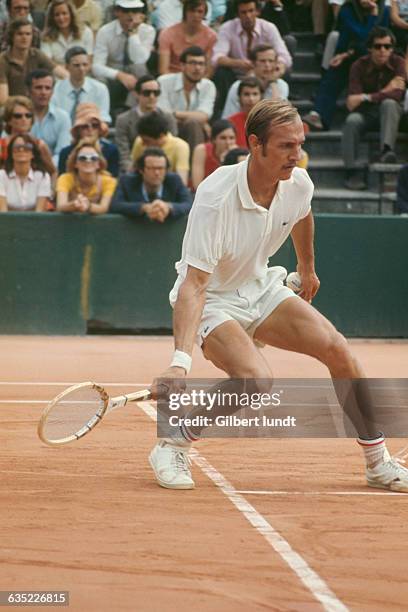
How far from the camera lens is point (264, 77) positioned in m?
15.2

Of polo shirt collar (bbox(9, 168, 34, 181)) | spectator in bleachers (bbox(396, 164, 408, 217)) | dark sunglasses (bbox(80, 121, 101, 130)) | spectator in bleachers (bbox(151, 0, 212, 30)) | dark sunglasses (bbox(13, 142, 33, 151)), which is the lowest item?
spectator in bleachers (bbox(396, 164, 408, 217))

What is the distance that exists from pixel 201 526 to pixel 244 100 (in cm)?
970

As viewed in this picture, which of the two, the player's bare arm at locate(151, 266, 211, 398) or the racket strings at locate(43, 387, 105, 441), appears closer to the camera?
the player's bare arm at locate(151, 266, 211, 398)

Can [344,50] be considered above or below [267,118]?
below

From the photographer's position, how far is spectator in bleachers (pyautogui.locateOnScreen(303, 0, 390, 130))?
53.9 feet

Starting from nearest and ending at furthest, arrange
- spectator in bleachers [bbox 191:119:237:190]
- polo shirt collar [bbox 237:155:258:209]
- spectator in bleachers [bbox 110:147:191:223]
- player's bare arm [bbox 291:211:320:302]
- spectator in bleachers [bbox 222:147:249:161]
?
polo shirt collar [bbox 237:155:258:209], player's bare arm [bbox 291:211:320:302], spectator in bleachers [bbox 222:147:249:161], spectator in bleachers [bbox 110:147:191:223], spectator in bleachers [bbox 191:119:237:190]

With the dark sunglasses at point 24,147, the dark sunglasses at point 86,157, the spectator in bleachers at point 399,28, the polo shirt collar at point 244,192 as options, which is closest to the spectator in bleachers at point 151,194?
the dark sunglasses at point 86,157

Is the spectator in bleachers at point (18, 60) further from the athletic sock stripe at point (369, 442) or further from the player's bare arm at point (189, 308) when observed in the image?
the athletic sock stripe at point (369, 442)

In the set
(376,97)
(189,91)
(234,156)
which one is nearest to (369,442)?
(234,156)

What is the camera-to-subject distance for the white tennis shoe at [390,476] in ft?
20.5

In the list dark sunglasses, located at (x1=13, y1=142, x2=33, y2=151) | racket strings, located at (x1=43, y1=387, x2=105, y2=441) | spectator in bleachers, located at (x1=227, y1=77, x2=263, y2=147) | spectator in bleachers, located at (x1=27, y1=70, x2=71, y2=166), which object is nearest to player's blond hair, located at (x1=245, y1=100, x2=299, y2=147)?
racket strings, located at (x1=43, y1=387, x2=105, y2=441)

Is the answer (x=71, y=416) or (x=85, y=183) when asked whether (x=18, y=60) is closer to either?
(x=85, y=183)

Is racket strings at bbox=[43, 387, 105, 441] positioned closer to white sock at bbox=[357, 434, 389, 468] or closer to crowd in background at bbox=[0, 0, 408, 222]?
white sock at bbox=[357, 434, 389, 468]

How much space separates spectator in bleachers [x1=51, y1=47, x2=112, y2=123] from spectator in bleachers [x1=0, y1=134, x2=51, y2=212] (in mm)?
1471
